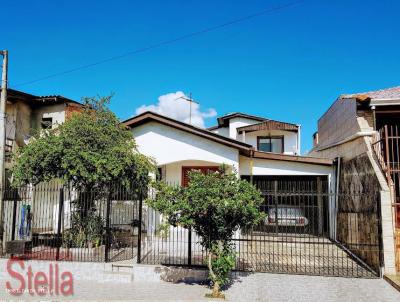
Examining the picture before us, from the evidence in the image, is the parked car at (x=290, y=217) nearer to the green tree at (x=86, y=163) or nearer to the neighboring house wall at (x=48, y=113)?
the green tree at (x=86, y=163)

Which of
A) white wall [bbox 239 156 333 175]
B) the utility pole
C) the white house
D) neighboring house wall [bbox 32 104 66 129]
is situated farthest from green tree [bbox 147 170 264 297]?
neighboring house wall [bbox 32 104 66 129]

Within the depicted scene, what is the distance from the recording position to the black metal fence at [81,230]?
9797mm

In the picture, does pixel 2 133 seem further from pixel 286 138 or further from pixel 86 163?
pixel 286 138

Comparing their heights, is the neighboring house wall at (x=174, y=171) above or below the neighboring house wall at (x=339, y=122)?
below

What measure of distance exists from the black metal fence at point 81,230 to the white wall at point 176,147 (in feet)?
7.44

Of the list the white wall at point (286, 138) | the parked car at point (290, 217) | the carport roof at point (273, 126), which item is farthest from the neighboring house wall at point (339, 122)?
the parked car at point (290, 217)

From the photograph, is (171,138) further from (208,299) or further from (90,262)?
(208,299)

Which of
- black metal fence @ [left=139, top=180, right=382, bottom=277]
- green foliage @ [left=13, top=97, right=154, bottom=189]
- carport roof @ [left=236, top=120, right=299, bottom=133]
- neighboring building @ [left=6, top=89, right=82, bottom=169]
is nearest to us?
black metal fence @ [left=139, top=180, right=382, bottom=277]

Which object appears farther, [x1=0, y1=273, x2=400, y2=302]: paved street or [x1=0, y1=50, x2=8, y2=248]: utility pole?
[x1=0, y1=50, x2=8, y2=248]: utility pole

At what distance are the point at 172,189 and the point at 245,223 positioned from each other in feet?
5.75

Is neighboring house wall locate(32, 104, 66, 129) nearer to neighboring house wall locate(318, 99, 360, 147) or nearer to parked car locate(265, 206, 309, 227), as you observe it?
parked car locate(265, 206, 309, 227)

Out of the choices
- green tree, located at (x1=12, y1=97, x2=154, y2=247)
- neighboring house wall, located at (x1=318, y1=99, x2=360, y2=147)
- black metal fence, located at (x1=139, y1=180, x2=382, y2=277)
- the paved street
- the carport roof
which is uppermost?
the carport roof

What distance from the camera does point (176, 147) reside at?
1295 cm

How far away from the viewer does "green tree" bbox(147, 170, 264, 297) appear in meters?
7.04
